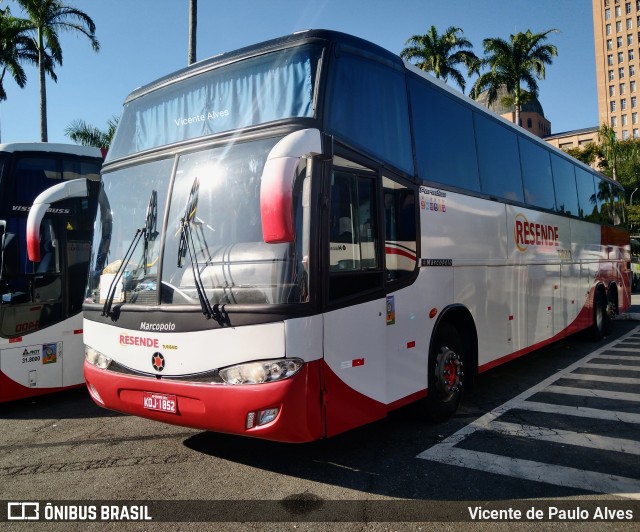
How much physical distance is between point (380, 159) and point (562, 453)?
3.29 meters

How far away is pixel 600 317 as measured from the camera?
1216cm

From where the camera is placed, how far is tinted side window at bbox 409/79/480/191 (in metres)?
5.75

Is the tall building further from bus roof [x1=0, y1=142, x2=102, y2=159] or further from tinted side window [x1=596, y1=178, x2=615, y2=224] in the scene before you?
bus roof [x1=0, y1=142, x2=102, y2=159]

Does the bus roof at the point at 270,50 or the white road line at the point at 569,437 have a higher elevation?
the bus roof at the point at 270,50

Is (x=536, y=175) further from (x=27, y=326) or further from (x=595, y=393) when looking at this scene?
(x=27, y=326)

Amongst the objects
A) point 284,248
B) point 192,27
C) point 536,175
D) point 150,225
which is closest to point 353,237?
point 284,248

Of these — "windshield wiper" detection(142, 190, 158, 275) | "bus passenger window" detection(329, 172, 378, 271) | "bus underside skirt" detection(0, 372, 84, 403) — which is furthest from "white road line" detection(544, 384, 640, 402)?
"bus underside skirt" detection(0, 372, 84, 403)

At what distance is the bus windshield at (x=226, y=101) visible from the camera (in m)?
4.38

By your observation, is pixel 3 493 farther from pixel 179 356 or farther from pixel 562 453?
pixel 562 453

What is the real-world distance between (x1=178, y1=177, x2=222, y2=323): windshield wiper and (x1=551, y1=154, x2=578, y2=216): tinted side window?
25.3ft

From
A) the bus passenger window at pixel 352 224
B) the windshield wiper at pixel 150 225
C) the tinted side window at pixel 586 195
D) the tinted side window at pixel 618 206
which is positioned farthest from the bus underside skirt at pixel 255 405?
the tinted side window at pixel 618 206

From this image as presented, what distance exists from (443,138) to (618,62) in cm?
12710

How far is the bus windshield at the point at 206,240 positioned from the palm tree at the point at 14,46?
2497 centimetres

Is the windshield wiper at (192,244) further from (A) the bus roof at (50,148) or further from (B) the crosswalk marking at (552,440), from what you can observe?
(A) the bus roof at (50,148)
